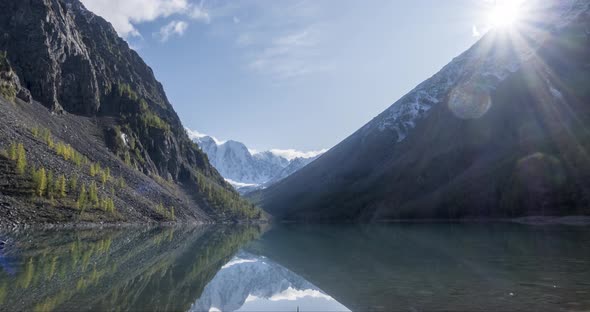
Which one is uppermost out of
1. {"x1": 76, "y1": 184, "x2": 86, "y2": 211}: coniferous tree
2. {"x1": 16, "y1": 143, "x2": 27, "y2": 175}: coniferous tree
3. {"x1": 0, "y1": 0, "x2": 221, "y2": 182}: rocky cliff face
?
{"x1": 0, "y1": 0, "x2": 221, "y2": 182}: rocky cliff face

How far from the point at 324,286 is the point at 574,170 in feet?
526

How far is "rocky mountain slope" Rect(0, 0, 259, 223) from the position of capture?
86.2 metres

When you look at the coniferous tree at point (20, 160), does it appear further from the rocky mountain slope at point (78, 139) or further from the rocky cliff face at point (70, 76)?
the rocky cliff face at point (70, 76)

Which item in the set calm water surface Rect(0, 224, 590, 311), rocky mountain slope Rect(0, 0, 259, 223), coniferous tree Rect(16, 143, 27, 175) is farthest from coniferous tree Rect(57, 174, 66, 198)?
calm water surface Rect(0, 224, 590, 311)

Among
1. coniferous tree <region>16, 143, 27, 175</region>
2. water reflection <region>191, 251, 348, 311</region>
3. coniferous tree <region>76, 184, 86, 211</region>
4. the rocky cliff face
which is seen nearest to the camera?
water reflection <region>191, 251, 348, 311</region>

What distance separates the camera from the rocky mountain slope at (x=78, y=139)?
86250mm

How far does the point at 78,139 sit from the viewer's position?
415 feet

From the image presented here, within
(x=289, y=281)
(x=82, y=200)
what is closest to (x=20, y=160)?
(x=82, y=200)

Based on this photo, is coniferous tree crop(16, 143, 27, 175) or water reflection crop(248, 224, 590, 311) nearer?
water reflection crop(248, 224, 590, 311)

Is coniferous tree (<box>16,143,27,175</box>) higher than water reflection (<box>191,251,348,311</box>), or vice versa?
coniferous tree (<box>16,143,27,175</box>)

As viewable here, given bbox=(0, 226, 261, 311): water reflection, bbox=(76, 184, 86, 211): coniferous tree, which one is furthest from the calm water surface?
bbox=(76, 184, 86, 211): coniferous tree

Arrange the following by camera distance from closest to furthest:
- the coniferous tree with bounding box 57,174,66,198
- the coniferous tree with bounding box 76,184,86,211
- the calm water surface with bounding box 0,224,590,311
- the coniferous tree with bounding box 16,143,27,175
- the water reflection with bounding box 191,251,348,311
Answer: the calm water surface with bounding box 0,224,590,311
the water reflection with bounding box 191,251,348,311
the coniferous tree with bounding box 16,143,27,175
the coniferous tree with bounding box 57,174,66,198
the coniferous tree with bounding box 76,184,86,211

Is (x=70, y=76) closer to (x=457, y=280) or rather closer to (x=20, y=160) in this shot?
(x=20, y=160)

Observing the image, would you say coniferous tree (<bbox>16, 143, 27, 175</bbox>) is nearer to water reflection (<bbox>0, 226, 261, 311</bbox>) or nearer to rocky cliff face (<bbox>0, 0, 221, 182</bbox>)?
water reflection (<bbox>0, 226, 261, 311</bbox>)
